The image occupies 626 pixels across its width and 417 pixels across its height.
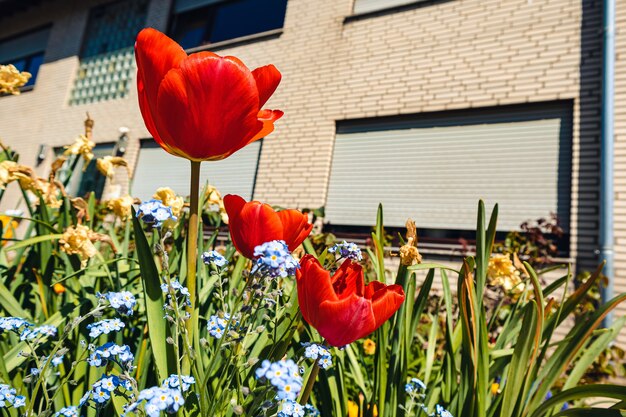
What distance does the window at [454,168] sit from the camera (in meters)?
4.43

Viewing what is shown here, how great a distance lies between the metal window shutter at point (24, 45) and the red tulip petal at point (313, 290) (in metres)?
12.0

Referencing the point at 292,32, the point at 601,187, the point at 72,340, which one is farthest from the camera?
the point at 292,32

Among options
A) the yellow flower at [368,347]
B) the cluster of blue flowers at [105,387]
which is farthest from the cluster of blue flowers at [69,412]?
the yellow flower at [368,347]

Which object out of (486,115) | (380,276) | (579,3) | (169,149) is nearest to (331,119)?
(486,115)

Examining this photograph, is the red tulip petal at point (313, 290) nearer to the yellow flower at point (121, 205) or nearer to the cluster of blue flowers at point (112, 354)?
the cluster of blue flowers at point (112, 354)

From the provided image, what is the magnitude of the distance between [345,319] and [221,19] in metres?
8.51

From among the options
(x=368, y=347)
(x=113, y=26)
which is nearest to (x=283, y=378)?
(x=368, y=347)

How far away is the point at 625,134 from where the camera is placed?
409 cm

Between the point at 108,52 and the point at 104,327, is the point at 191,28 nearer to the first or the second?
the point at 108,52

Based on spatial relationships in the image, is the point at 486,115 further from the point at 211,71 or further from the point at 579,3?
the point at 211,71

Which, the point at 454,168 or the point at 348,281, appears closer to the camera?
the point at 348,281

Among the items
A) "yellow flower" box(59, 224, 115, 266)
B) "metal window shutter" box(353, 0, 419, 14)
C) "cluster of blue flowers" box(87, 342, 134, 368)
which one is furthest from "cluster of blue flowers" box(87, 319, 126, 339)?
"metal window shutter" box(353, 0, 419, 14)

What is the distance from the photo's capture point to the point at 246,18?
7.63m

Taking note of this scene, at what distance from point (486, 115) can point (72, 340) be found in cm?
491
